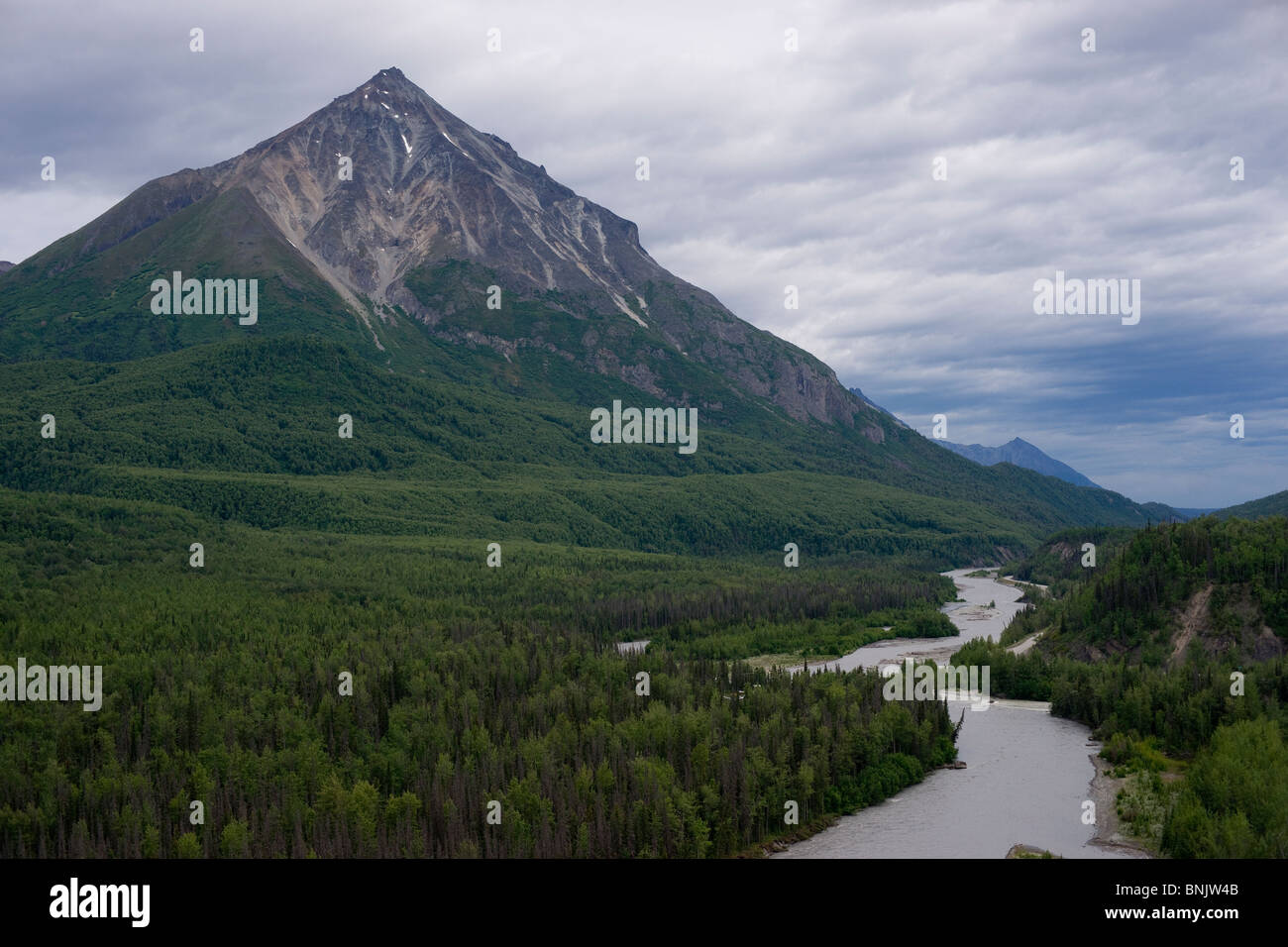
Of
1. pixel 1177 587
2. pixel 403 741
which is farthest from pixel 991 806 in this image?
pixel 1177 587

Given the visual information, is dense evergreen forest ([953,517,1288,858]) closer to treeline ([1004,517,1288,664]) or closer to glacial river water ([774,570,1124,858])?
treeline ([1004,517,1288,664])

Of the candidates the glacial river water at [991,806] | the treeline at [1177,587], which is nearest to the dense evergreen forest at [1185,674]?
the treeline at [1177,587]

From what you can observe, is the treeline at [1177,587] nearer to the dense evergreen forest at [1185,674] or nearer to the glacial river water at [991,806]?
the dense evergreen forest at [1185,674]

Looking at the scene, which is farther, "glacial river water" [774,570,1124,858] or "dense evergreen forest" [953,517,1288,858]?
"glacial river water" [774,570,1124,858]

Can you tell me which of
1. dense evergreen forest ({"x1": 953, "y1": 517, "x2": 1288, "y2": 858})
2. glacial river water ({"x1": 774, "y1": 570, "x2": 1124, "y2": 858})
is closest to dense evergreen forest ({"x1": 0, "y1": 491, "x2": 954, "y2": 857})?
glacial river water ({"x1": 774, "y1": 570, "x2": 1124, "y2": 858})

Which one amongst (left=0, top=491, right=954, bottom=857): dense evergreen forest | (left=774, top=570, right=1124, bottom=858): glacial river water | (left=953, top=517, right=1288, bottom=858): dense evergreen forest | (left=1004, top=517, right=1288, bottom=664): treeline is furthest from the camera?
(left=1004, top=517, right=1288, bottom=664): treeline

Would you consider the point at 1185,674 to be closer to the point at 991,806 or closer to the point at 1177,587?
the point at 1177,587
